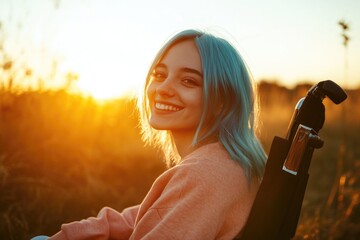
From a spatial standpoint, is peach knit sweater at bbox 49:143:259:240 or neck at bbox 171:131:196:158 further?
neck at bbox 171:131:196:158

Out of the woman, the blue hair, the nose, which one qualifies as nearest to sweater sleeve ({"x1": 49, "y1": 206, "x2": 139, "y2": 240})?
the woman

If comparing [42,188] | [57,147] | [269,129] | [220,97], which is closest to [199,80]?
[220,97]

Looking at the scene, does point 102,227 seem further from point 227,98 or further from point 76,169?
point 76,169

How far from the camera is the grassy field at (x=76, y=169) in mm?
3211

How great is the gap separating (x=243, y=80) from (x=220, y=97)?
0.18 metres

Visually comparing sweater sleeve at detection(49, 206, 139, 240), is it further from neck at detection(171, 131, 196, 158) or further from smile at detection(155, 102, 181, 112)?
smile at detection(155, 102, 181, 112)

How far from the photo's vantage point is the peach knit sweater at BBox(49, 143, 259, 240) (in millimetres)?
1591

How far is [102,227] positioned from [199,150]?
75cm

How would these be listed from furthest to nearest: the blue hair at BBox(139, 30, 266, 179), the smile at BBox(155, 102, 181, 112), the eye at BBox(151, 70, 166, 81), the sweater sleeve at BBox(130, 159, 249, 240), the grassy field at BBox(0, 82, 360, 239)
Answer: the grassy field at BBox(0, 82, 360, 239)
the eye at BBox(151, 70, 166, 81)
the smile at BBox(155, 102, 181, 112)
the blue hair at BBox(139, 30, 266, 179)
the sweater sleeve at BBox(130, 159, 249, 240)

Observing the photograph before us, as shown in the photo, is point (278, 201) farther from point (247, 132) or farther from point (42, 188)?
point (42, 188)

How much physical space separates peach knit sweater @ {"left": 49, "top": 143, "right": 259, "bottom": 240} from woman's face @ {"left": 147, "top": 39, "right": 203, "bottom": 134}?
24 centimetres

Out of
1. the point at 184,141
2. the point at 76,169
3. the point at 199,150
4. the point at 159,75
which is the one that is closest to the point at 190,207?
the point at 199,150

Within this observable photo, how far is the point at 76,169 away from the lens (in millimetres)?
4078

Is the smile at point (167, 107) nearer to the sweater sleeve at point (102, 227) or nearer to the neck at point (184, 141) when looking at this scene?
the neck at point (184, 141)
